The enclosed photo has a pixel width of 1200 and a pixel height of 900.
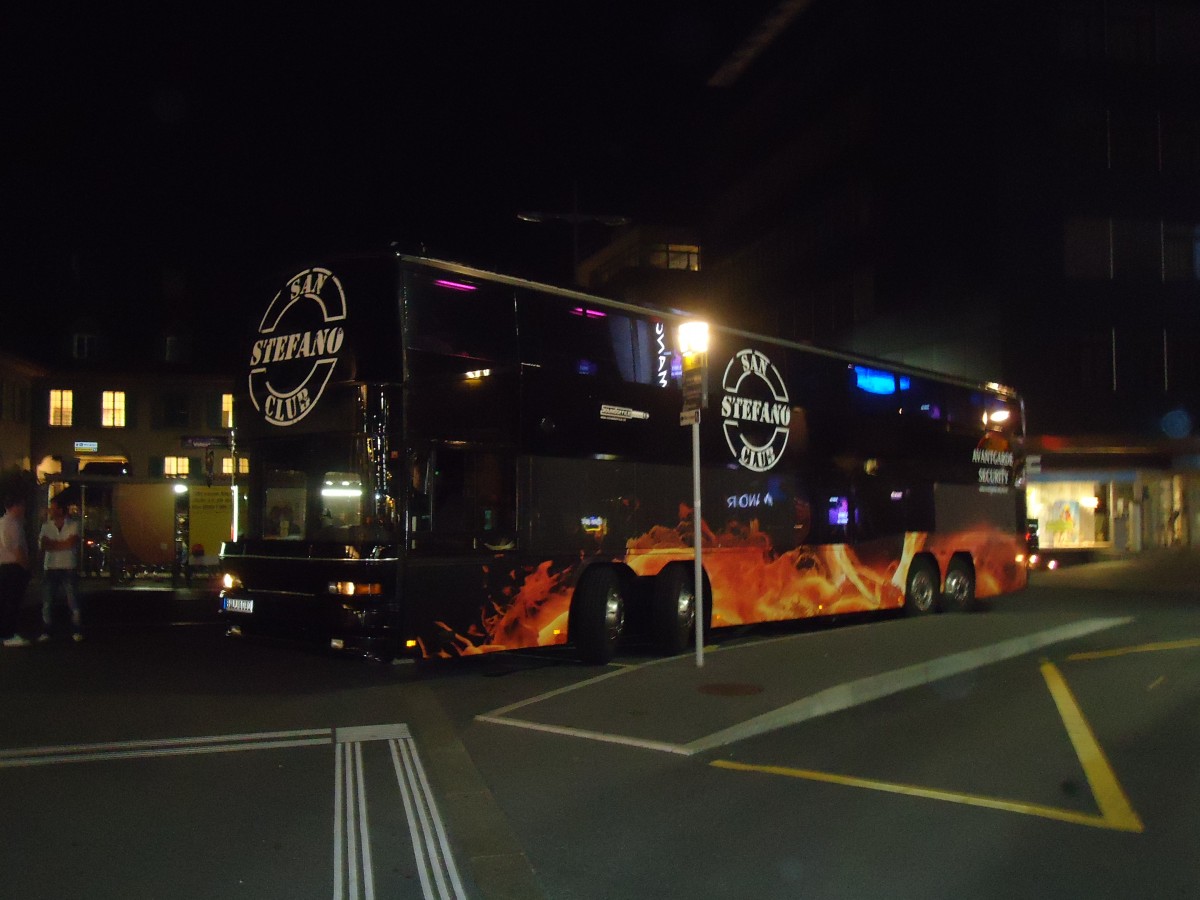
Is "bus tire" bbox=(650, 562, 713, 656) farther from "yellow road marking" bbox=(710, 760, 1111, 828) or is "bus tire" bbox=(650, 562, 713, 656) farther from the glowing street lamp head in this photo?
"yellow road marking" bbox=(710, 760, 1111, 828)

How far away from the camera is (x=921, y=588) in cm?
1734

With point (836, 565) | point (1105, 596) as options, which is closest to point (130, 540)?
point (836, 565)

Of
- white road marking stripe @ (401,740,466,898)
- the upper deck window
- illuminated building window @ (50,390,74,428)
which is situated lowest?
white road marking stripe @ (401,740,466,898)

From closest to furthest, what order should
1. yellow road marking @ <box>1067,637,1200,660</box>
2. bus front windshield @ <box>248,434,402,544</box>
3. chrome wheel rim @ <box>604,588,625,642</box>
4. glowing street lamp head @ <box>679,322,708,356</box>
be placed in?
bus front windshield @ <box>248,434,402,544</box>, glowing street lamp head @ <box>679,322,708,356</box>, chrome wheel rim @ <box>604,588,625,642</box>, yellow road marking @ <box>1067,637,1200,660</box>

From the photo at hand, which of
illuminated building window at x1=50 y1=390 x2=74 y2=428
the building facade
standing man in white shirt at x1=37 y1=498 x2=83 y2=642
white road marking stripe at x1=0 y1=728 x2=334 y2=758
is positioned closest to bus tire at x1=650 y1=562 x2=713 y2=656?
white road marking stripe at x1=0 y1=728 x2=334 y2=758

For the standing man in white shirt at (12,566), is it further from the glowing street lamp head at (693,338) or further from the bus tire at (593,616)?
the glowing street lamp head at (693,338)

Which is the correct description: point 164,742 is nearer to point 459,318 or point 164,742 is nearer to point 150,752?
point 150,752

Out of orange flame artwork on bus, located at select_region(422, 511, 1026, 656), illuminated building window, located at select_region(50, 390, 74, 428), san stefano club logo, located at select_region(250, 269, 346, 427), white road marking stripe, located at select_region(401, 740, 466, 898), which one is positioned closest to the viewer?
white road marking stripe, located at select_region(401, 740, 466, 898)

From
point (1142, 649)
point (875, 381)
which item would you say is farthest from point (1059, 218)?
point (1142, 649)

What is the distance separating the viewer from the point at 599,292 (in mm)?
12141

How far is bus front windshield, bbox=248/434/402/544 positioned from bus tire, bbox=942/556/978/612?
11453mm

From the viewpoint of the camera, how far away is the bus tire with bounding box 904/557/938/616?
16969mm

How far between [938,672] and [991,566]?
8.60 meters

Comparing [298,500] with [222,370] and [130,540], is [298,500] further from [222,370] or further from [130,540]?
[222,370]
